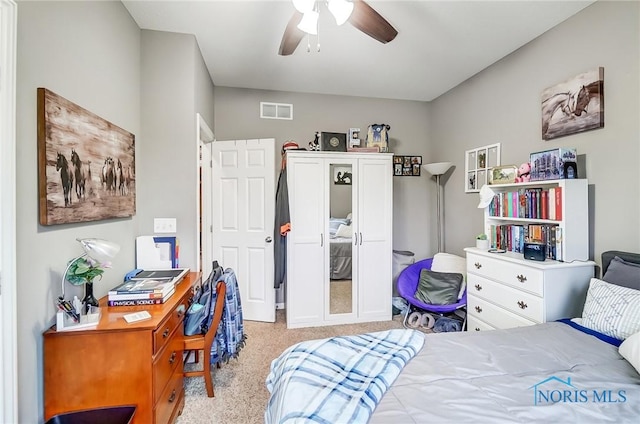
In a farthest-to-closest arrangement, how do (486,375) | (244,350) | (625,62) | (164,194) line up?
(244,350), (164,194), (625,62), (486,375)

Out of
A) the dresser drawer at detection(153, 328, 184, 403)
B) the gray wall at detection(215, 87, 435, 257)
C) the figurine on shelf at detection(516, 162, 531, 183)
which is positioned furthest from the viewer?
the gray wall at detection(215, 87, 435, 257)

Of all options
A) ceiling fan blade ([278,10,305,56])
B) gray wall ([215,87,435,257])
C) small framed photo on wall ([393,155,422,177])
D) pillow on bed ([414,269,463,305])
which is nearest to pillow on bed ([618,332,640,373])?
pillow on bed ([414,269,463,305])

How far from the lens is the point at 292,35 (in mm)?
1913

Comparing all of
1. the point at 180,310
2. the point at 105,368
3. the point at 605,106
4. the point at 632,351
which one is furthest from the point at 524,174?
the point at 105,368

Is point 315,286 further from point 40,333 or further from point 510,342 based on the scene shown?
point 40,333

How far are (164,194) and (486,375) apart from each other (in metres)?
2.43

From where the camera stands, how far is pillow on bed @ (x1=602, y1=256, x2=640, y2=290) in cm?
159

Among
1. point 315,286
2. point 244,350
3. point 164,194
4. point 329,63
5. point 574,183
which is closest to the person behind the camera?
point 574,183

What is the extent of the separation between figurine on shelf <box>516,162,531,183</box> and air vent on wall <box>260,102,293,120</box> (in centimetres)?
250

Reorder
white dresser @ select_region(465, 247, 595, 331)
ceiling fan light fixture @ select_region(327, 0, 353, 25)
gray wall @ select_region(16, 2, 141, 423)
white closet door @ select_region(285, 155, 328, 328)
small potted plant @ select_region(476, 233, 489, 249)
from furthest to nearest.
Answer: white closet door @ select_region(285, 155, 328, 328) → small potted plant @ select_region(476, 233, 489, 249) → white dresser @ select_region(465, 247, 595, 331) → ceiling fan light fixture @ select_region(327, 0, 353, 25) → gray wall @ select_region(16, 2, 141, 423)

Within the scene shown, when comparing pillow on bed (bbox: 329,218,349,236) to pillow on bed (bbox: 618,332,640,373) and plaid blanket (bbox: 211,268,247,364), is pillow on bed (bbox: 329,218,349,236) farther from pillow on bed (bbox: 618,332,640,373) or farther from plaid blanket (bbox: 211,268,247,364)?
pillow on bed (bbox: 618,332,640,373)

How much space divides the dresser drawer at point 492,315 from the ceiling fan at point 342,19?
2133mm

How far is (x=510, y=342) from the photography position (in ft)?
4.72

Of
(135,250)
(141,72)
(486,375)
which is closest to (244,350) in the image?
(135,250)
